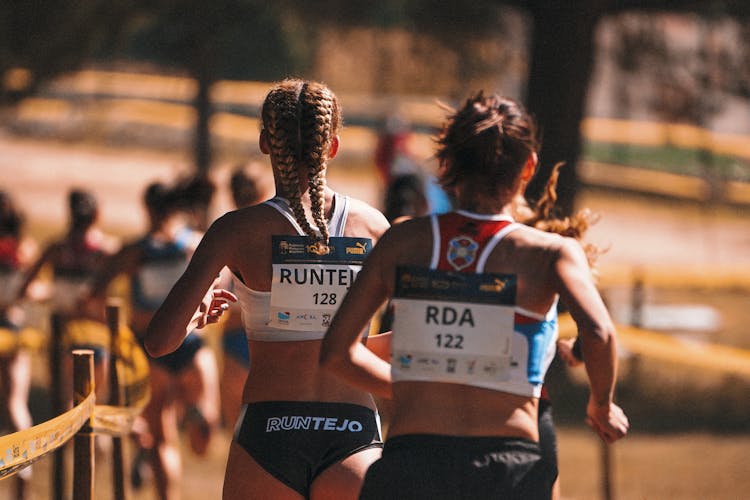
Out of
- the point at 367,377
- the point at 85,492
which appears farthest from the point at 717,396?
the point at 367,377

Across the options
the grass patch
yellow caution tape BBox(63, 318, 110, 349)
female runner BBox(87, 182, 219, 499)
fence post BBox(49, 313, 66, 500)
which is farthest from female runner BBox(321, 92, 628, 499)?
the grass patch

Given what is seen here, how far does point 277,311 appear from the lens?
3850 millimetres

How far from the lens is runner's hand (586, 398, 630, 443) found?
3334 millimetres

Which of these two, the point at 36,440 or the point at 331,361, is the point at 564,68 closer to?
the point at 36,440

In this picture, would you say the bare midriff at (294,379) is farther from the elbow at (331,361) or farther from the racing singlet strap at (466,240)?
the racing singlet strap at (466,240)

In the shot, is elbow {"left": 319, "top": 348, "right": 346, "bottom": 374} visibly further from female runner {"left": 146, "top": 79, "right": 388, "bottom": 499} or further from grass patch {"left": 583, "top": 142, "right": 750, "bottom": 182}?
grass patch {"left": 583, "top": 142, "right": 750, "bottom": 182}

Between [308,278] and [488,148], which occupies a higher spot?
[488,148]

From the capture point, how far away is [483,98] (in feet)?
11.4

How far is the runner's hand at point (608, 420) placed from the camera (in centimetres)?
333

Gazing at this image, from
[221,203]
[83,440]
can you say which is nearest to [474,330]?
[83,440]

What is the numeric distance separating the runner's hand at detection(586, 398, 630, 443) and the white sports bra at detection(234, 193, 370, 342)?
86 cm

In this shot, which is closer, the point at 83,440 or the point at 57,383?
the point at 83,440

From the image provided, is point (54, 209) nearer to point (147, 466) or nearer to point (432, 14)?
point (432, 14)

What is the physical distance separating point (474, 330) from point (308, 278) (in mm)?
761
